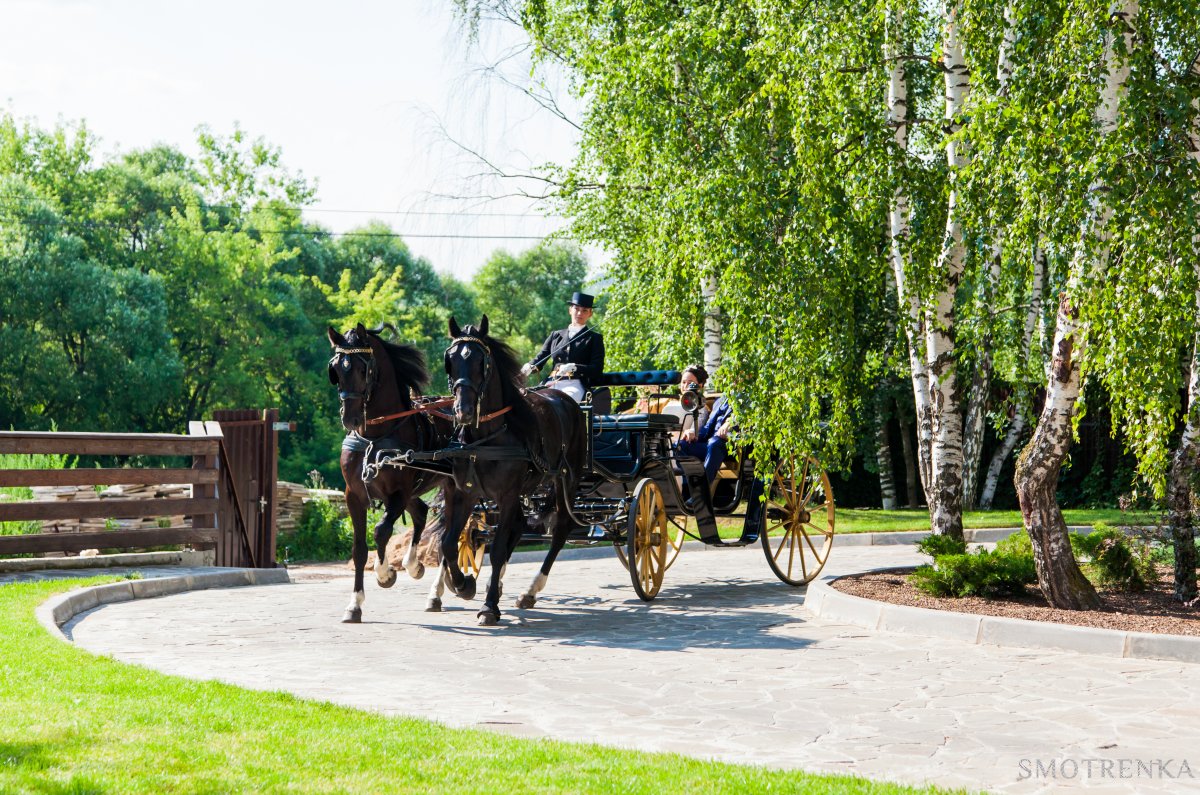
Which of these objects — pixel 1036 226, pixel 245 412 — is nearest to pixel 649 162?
pixel 245 412

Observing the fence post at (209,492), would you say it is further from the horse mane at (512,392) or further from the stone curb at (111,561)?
the horse mane at (512,392)

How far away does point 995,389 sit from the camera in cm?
2836

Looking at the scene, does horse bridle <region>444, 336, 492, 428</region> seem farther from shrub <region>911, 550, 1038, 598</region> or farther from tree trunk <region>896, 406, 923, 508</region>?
tree trunk <region>896, 406, 923, 508</region>

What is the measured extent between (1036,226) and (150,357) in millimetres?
39415

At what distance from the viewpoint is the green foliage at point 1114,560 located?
37.8 feet

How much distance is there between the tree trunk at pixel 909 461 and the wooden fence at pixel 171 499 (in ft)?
53.8

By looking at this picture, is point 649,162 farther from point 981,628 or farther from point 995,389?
point 995,389

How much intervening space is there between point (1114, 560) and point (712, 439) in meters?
3.92

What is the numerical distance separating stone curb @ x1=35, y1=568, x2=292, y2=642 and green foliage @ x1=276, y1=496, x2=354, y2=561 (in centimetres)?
667

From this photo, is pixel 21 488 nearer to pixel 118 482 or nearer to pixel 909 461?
pixel 118 482

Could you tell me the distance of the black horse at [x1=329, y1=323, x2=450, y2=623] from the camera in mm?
10320

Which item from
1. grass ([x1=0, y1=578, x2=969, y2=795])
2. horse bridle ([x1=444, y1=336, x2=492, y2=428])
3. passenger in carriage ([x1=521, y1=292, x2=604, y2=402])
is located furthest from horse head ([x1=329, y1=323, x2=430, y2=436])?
grass ([x1=0, y1=578, x2=969, y2=795])

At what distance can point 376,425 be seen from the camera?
34.4ft

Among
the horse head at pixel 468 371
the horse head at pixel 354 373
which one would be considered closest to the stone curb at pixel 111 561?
the horse head at pixel 354 373
